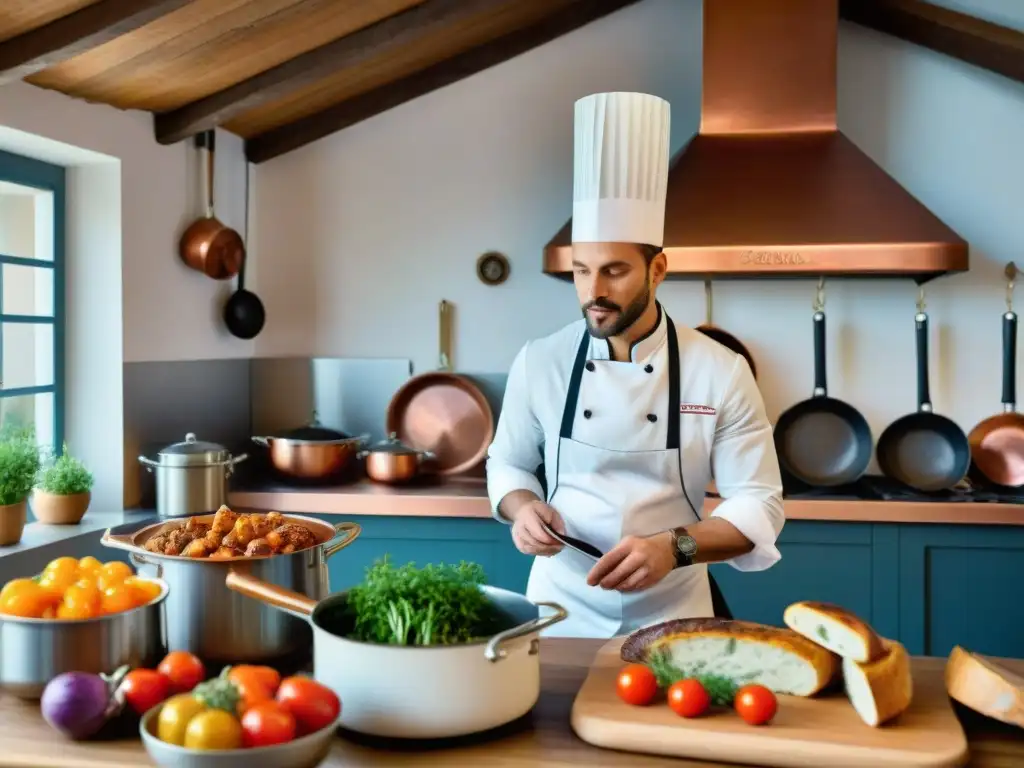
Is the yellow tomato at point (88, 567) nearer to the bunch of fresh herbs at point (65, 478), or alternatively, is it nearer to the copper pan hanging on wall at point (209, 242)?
the bunch of fresh herbs at point (65, 478)

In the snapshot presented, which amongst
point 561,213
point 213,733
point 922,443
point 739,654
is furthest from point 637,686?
point 561,213

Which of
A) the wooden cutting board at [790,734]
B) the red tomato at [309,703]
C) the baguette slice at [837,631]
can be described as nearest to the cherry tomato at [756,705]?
the wooden cutting board at [790,734]

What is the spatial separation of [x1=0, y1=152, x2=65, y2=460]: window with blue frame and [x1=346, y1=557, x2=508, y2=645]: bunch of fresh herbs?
1.86m

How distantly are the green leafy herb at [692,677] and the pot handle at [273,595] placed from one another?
46 centimetres

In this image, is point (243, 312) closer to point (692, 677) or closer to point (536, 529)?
point (536, 529)

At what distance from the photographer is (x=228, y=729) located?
1029 mm

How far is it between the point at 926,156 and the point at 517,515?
223cm

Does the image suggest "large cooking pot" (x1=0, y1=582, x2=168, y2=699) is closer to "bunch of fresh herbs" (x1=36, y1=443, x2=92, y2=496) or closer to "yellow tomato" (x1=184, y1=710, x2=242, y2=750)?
"yellow tomato" (x1=184, y1=710, x2=242, y2=750)

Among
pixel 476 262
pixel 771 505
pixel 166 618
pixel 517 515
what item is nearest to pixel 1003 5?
pixel 476 262

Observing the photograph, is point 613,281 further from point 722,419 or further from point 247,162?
point 247,162

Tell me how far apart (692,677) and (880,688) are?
223 millimetres

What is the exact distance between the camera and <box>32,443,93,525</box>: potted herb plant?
8.72 ft

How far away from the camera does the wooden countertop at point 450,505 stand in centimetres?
281

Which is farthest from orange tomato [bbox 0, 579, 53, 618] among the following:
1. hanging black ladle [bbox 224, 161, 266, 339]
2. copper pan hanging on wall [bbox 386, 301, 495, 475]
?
hanging black ladle [bbox 224, 161, 266, 339]
